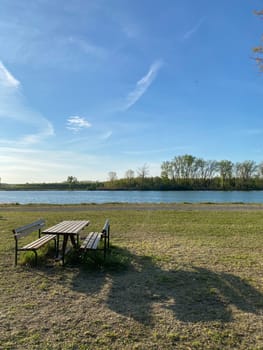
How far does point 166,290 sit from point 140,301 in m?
0.51

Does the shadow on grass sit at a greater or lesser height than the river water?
greater

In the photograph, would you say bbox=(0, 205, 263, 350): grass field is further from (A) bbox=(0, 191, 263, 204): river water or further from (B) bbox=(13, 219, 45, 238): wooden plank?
(A) bbox=(0, 191, 263, 204): river water

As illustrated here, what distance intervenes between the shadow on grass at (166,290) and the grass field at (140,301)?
0.04 feet

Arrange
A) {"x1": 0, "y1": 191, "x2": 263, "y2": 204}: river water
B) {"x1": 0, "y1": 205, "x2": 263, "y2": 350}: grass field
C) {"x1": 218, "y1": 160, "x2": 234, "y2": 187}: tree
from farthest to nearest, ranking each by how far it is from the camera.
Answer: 1. {"x1": 218, "y1": 160, "x2": 234, "y2": 187}: tree
2. {"x1": 0, "y1": 191, "x2": 263, "y2": 204}: river water
3. {"x1": 0, "y1": 205, "x2": 263, "y2": 350}: grass field

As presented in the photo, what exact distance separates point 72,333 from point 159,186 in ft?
214

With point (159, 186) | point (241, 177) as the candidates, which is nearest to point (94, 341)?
point (159, 186)

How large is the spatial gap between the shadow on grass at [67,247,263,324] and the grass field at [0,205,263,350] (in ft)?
0.04

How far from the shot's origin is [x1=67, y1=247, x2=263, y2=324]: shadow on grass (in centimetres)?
300

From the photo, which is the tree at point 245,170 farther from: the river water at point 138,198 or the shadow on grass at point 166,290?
the shadow on grass at point 166,290

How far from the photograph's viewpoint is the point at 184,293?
351 cm

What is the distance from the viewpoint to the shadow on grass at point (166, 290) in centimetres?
300

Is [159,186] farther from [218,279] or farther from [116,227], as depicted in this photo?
[218,279]

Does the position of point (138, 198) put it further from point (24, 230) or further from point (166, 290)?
point (166, 290)

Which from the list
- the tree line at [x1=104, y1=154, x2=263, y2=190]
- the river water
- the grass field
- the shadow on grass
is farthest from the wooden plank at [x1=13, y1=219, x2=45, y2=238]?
the tree line at [x1=104, y1=154, x2=263, y2=190]
